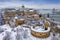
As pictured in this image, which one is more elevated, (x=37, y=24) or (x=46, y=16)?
(x=46, y=16)

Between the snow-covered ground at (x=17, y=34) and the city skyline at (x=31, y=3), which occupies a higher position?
the city skyline at (x=31, y=3)

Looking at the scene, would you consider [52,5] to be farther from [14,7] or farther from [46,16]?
[14,7]

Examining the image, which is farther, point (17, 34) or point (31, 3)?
point (31, 3)

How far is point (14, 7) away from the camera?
2430 mm

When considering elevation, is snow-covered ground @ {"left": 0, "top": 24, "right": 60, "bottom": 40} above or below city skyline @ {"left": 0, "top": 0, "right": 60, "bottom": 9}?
below

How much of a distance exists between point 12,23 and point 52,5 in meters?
1.07

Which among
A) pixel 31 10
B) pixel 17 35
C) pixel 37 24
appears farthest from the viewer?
pixel 31 10

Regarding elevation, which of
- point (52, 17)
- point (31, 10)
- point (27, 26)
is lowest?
point (27, 26)

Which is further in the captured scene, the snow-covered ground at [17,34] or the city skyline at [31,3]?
the city skyline at [31,3]

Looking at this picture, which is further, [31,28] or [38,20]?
[38,20]

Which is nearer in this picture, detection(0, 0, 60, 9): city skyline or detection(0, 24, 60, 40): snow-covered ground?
detection(0, 24, 60, 40): snow-covered ground

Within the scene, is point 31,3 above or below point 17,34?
above

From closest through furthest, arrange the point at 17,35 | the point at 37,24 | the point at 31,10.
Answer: the point at 17,35 → the point at 37,24 → the point at 31,10

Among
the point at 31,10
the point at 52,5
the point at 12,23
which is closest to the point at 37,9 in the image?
the point at 31,10
